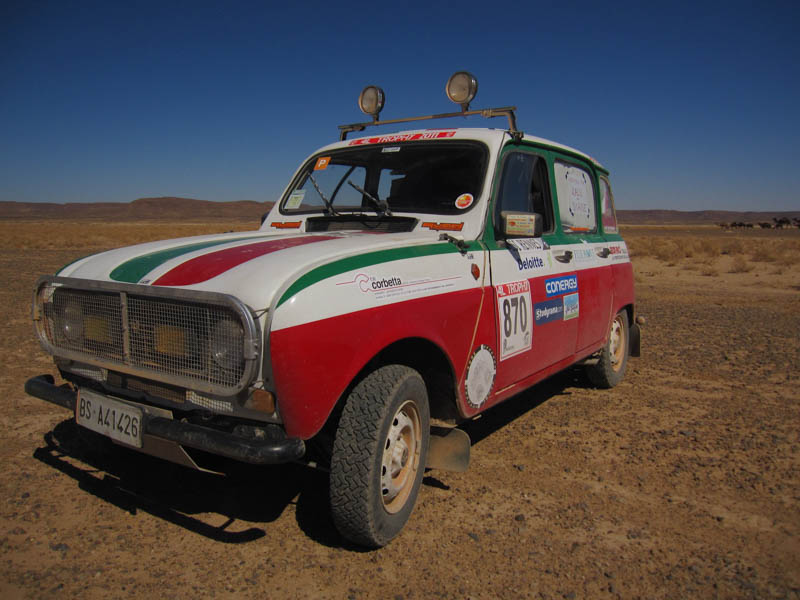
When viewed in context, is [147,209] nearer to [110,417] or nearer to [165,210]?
[165,210]

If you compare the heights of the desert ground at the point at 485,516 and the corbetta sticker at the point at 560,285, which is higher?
the corbetta sticker at the point at 560,285

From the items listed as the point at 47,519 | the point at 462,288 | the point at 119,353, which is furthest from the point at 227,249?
the point at 47,519

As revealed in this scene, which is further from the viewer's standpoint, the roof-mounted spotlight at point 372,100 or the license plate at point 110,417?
the roof-mounted spotlight at point 372,100

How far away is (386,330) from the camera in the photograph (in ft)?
8.83

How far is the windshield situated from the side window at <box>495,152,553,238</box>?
0.20 m

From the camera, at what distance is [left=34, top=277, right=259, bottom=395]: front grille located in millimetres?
2357

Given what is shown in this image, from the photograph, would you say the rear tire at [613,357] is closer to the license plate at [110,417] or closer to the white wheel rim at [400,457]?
the white wheel rim at [400,457]

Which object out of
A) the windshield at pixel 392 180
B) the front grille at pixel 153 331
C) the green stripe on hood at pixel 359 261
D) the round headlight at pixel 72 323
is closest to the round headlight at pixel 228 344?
the front grille at pixel 153 331

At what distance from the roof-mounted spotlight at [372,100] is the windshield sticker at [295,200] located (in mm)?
1005

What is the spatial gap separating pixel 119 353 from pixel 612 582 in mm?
2487

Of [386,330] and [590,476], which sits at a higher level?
[386,330]

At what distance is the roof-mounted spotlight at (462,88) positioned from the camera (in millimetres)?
4461

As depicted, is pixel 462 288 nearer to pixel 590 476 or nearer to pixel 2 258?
pixel 590 476

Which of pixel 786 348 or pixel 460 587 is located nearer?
pixel 460 587
